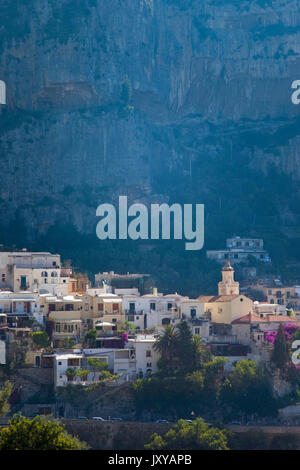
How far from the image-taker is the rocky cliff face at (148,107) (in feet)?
361

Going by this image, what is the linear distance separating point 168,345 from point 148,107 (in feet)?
121

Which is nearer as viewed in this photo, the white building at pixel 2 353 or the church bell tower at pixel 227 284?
the white building at pixel 2 353

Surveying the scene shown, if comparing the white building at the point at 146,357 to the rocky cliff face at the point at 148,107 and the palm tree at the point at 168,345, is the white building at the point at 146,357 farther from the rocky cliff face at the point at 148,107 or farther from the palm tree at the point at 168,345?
the rocky cliff face at the point at 148,107

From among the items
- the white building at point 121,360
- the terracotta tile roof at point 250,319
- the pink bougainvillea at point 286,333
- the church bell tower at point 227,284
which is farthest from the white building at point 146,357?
the church bell tower at point 227,284

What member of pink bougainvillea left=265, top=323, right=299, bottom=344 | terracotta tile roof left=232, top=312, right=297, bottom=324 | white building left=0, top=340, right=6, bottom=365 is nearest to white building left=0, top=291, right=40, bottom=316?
white building left=0, top=340, right=6, bottom=365

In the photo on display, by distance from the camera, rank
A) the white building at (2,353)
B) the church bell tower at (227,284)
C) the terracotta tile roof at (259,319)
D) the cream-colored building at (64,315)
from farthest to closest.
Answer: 1. the church bell tower at (227,284)
2. the terracotta tile roof at (259,319)
3. the cream-colored building at (64,315)
4. the white building at (2,353)

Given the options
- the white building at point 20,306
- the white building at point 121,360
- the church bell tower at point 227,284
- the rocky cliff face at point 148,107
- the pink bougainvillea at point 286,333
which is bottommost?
the white building at point 121,360

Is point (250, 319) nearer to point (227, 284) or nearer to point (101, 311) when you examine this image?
point (101, 311)

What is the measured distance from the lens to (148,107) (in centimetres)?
11512

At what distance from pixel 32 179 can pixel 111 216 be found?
218 inches

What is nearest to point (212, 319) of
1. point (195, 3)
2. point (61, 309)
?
point (61, 309)

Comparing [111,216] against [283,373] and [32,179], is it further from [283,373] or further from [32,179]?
[283,373]

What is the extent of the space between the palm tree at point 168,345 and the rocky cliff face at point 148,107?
26980mm

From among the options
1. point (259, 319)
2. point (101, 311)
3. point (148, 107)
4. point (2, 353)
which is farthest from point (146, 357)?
point (148, 107)
